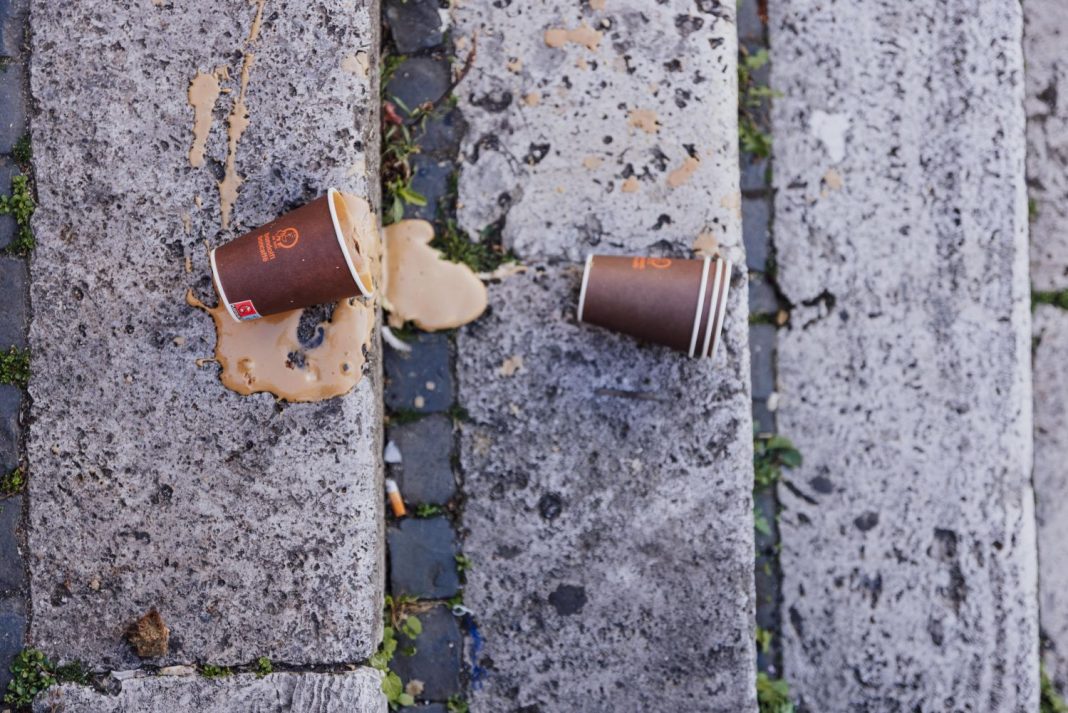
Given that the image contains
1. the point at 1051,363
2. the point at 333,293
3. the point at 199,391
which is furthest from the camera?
the point at 1051,363

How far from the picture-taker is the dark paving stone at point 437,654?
7.04ft

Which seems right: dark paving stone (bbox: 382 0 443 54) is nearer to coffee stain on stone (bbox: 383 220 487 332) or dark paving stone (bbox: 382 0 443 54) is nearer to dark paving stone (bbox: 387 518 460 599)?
coffee stain on stone (bbox: 383 220 487 332)

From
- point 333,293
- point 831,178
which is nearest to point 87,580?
point 333,293

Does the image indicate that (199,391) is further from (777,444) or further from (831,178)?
(831,178)

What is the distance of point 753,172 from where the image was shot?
238cm

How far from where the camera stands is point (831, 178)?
2342 mm

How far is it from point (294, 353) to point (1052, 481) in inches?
88.5

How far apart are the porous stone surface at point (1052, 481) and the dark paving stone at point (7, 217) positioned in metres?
2.88

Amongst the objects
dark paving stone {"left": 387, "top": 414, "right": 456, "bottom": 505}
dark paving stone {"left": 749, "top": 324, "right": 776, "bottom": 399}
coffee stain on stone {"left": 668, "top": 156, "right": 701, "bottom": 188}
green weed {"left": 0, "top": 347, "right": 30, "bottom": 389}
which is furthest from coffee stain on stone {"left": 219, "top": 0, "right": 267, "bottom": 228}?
dark paving stone {"left": 749, "top": 324, "right": 776, "bottom": 399}

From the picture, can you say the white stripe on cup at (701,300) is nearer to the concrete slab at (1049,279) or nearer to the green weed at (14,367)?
the concrete slab at (1049,279)

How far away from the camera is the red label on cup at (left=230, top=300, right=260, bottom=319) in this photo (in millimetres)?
1817

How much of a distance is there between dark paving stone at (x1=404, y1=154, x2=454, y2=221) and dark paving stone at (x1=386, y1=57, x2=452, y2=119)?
5.9 inches

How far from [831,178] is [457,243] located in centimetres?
110

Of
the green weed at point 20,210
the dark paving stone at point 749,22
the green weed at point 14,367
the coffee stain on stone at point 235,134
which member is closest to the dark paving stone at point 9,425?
the green weed at point 14,367
